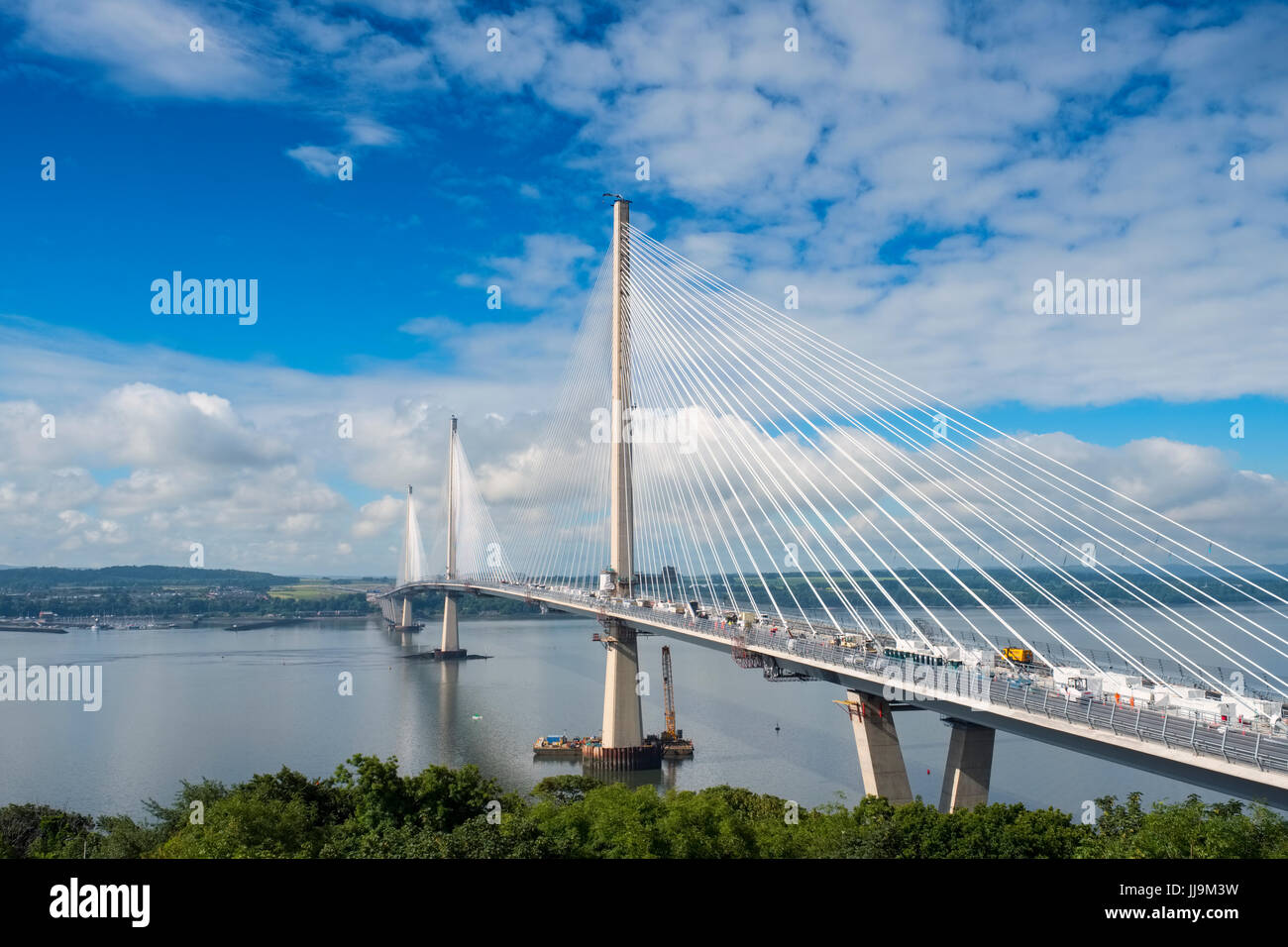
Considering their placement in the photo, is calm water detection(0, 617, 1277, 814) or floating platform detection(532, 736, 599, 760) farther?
floating platform detection(532, 736, 599, 760)

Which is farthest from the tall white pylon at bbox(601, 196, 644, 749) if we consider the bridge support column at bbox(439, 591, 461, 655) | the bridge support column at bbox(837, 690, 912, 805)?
the bridge support column at bbox(439, 591, 461, 655)

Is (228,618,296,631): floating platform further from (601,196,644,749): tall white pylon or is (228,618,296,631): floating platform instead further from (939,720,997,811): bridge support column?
(939,720,997,811): bridge support column

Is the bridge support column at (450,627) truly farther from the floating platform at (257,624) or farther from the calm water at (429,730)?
the floating platform at (257,624)
